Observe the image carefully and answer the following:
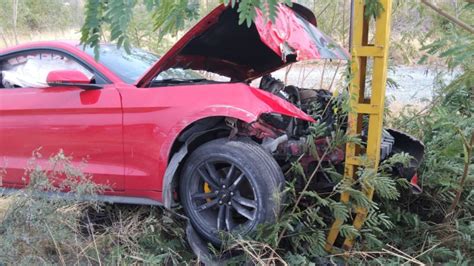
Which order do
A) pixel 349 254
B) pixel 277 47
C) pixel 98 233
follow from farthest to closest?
pixel 98 233 → pixel 277 47 → pixel 349 254

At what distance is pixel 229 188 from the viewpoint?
135 inches

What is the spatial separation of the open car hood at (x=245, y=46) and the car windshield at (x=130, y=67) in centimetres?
8

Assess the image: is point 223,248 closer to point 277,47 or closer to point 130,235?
point 130,235

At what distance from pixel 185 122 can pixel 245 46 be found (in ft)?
3.49

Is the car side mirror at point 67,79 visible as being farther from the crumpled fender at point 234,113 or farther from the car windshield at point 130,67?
the crumpled fender at point 234,113

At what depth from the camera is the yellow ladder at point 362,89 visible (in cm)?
305

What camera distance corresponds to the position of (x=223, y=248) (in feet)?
11.1

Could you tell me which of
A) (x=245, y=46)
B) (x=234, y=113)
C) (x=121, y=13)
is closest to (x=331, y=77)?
(x=245, y=46)

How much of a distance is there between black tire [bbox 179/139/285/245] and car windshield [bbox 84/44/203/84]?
0.89 m

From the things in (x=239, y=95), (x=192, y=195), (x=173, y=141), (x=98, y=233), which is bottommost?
(x=98, y=233)

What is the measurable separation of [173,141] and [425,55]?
189 centimetres

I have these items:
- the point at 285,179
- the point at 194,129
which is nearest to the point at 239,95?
the point at 194,129

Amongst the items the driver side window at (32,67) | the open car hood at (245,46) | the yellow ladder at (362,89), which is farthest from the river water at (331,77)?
the driver side window at (32,67)

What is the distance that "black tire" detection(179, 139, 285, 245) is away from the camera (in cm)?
328
